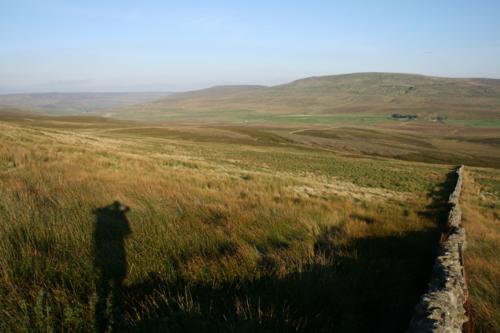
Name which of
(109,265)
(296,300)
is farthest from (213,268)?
(109,265)

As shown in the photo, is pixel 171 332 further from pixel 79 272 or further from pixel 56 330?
pixel 79 272

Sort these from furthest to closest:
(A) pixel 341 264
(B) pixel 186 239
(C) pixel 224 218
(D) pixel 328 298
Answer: (C) pixel 224 218 < (B) pixel 186 239 < (A) pixel 341 264 < (D) pixel 328 298

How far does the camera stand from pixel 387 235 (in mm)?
4801

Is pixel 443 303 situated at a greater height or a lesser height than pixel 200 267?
lesser

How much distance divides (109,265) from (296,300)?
188cm

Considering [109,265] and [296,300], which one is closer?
[296,300]

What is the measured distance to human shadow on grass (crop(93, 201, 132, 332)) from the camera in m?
2.18

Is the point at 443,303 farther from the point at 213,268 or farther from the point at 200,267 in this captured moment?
the point at 200,267

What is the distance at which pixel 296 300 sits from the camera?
2484 mm

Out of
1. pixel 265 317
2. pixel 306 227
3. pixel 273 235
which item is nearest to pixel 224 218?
pixel 273 235

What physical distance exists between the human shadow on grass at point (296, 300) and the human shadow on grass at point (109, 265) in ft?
0.44

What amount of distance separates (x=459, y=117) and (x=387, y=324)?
189m

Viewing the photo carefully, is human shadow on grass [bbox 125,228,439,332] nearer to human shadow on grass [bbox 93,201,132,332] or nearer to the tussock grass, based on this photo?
the tussock grass

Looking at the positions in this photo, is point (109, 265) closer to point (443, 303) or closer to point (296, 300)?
point (296, 300)
